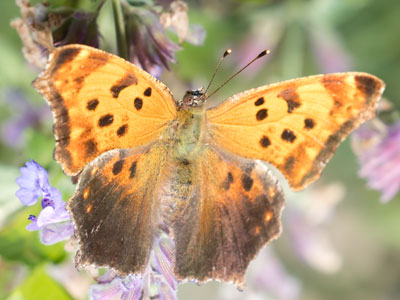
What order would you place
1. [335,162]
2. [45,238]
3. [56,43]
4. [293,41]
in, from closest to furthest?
[45,238] → [56,43] → [293,41] → [335,162]

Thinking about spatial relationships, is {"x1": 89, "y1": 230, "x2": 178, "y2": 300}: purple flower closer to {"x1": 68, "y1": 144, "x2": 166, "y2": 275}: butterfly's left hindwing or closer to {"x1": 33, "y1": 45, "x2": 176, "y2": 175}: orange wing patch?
{"x1": 68, "y1": 144, "x2": 166, "y2": 275}: butterfly's left hindwing

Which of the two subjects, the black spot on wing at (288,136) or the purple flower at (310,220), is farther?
the purple flower at (310,220)

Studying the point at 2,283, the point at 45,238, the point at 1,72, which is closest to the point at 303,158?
the point at 45,238

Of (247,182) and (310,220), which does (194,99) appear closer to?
(247,182)

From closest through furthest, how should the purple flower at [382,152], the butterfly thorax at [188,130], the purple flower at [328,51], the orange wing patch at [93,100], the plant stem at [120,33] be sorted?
the orange wing patch at [93,100]
the butterfly thorax at [188,130]
the plant stem at [120,33]
the purple flower at [382,152]
the purple flower at [328,51]

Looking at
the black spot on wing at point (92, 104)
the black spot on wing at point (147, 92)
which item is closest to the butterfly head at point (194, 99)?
the black spot on wing at point (147, 92)

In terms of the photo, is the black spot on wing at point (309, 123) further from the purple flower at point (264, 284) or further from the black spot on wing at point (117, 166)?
the purple flower at point (264, 284)

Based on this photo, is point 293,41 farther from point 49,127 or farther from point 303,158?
point 303,158
